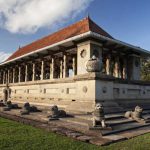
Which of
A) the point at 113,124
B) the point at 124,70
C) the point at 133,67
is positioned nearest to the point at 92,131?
the point at 113,124

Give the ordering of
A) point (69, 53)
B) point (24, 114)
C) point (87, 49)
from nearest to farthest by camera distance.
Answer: point (24, 114) → point (87, 49) → point (69, 53)

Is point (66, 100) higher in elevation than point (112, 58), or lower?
lower

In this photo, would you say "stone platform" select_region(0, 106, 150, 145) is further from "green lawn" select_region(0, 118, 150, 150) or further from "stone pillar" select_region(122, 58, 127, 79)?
"stone pillar" select_region(122, 58, 127, 79)

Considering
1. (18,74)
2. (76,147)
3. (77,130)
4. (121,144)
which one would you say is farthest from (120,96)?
(18,74)

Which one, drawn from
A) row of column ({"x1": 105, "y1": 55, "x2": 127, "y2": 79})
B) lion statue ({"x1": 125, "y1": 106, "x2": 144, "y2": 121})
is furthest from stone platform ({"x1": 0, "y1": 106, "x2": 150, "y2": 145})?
row of column ({"x1": 105, "y1": 55, "x2": 127, "y2": 79})

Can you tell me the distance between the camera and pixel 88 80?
13.6 meters

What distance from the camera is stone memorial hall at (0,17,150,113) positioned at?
44.3 ft

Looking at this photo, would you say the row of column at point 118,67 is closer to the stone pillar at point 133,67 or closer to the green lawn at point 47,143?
the stone pillar at point 133,67

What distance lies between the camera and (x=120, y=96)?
16.0 metres

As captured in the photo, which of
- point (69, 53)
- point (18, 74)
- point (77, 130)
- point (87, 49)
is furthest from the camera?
point (18, 74)

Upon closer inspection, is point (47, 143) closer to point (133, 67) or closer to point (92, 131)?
point (92, 131)

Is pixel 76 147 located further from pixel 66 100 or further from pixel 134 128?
pixel 66 100

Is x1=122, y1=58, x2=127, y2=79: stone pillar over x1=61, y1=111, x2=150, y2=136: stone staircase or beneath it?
over

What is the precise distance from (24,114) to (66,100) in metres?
3.91
